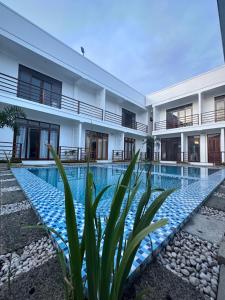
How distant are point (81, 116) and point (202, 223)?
346 inches

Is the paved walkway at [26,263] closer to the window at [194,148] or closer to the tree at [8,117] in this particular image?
the tree at [8,117]

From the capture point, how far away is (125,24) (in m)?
7.96

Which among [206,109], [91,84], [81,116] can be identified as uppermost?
[91,84]

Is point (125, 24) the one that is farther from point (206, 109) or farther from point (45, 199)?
point (45, 199)

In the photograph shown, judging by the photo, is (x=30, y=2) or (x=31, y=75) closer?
(x=30, y=2)

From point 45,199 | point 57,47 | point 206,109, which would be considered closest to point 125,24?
point 57,47

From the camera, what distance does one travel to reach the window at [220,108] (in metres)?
11.2

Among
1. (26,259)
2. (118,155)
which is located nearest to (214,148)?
(118,155)

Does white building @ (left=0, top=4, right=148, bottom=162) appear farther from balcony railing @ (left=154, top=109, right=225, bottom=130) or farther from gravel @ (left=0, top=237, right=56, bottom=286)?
balcony railing @ (left=154, top=109, right=225, bottom=130)

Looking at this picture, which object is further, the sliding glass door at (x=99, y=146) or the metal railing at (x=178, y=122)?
the metal railing at (x=178, y=122)

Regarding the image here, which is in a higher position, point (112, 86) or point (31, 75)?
point (112, 86)

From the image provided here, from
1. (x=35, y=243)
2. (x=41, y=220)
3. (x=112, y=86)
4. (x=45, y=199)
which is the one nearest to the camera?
(x=35, y=243)

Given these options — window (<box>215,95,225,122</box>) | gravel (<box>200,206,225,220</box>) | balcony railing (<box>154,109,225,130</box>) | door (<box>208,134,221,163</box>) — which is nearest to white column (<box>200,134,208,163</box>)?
door (<box>208,134,221,163</box>)

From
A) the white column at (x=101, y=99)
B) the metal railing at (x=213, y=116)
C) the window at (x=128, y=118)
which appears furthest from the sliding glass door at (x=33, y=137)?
the metal railing at (x=213, y=116)
